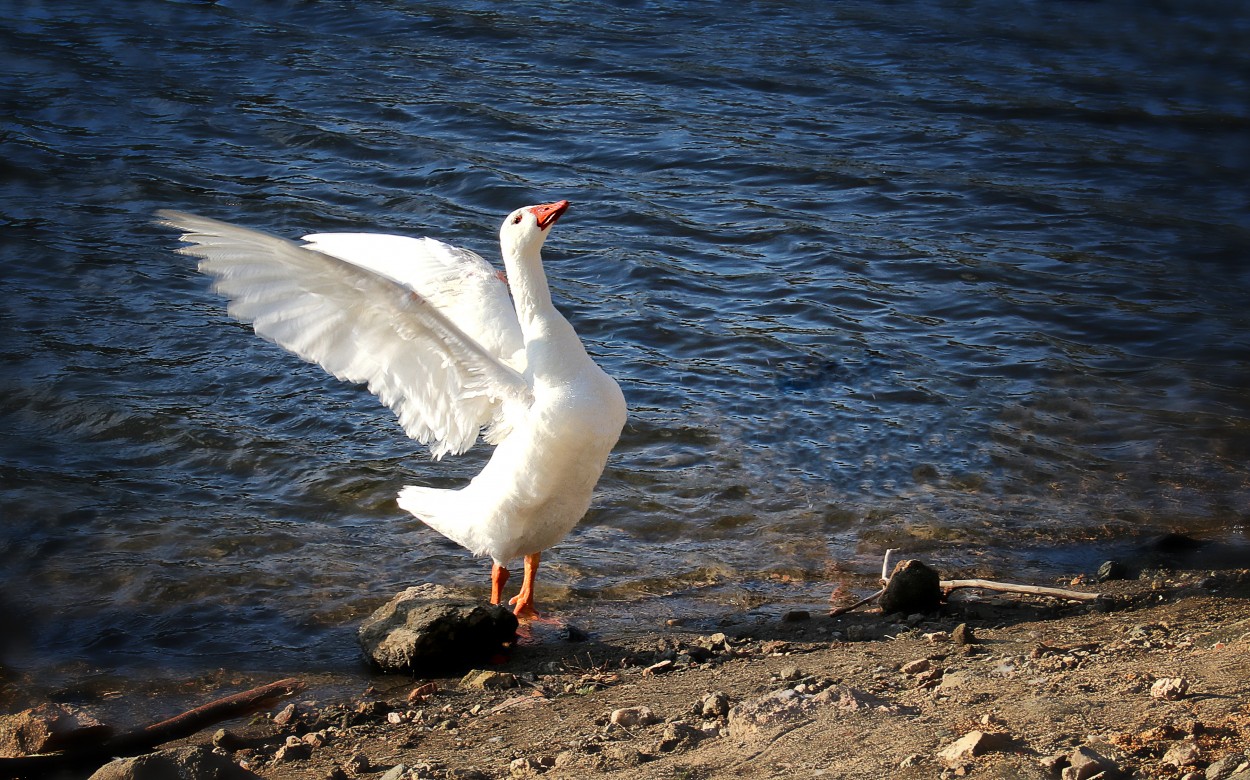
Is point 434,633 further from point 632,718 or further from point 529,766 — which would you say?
point 529,766

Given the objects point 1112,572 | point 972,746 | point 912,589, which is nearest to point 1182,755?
point 972,746

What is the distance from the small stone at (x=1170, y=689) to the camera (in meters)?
3.91

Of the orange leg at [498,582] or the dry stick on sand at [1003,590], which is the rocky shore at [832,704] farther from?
the orange leg at [498,582]

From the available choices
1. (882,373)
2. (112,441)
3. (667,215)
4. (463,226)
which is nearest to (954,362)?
A: (882,373)

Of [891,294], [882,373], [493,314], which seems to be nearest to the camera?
[493,314]

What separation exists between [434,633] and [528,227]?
6.09 feet

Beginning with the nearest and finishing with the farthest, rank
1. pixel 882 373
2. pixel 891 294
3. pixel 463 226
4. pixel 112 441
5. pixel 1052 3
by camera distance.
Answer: pixel 112 441
pixel 882 373
pixel 891 294
pixel 463 226
pixel 1052 3

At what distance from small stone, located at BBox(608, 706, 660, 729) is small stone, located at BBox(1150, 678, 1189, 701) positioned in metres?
1.63

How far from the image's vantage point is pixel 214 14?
1631cm

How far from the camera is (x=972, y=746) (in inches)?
139

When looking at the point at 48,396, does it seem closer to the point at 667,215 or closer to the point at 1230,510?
the point at 667,215

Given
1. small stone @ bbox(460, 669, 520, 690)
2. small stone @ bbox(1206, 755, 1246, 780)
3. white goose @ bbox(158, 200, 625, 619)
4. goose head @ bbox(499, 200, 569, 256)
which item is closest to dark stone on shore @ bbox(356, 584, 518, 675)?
small stone @ bbox(460, 669, 520, 690)

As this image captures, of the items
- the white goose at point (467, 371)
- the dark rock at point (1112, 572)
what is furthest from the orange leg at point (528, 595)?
the dark rock at point (1112, 572)

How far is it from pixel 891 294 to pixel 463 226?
3.69 metres
